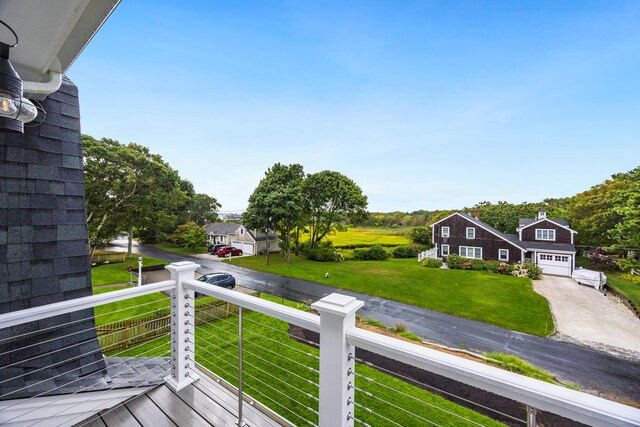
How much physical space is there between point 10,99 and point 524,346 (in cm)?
965

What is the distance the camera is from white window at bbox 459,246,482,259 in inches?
682

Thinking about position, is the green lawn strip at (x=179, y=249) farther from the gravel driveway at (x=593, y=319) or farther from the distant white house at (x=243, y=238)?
the gravel driveway at (x=593, y=319)

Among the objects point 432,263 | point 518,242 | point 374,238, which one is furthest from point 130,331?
point 374,238

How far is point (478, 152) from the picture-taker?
Answer: 1700 centimetres

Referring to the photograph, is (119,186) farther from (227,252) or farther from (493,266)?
(493,266)

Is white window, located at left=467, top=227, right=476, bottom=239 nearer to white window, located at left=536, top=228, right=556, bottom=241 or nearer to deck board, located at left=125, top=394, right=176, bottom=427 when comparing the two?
white window, located at left=536, top=228, right=556, bottom=241

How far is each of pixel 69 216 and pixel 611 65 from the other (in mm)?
16642

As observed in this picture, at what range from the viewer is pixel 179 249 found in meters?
22.9

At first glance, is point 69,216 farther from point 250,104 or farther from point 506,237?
point 506,237

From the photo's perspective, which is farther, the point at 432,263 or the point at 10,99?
the point at 432,263

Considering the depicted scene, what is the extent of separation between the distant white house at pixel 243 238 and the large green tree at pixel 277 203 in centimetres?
293

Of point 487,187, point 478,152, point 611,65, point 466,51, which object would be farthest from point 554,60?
point 487,187

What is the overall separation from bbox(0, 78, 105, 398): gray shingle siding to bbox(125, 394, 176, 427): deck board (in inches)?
25.0

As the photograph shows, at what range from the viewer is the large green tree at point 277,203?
652 inches
